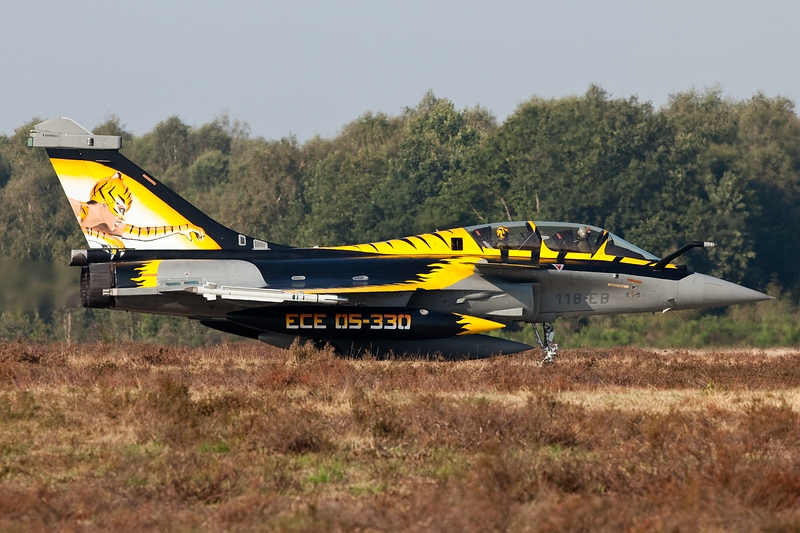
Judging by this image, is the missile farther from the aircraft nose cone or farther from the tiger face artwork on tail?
the aircraft nose cone

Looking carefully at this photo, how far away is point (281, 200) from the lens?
59.9 meters

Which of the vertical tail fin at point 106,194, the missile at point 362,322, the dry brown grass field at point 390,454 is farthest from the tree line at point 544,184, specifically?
the dry brown grass field at point 390,454

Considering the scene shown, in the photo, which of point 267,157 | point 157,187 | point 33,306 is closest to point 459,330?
point 157,187

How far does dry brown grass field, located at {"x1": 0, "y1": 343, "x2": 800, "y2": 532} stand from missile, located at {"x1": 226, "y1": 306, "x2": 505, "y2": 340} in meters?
2.88

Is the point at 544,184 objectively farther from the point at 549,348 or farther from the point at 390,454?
the point at 390,454

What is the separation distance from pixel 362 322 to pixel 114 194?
16.5 ft

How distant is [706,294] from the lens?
18484 millimetres

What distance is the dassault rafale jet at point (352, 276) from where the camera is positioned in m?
→ 17.2

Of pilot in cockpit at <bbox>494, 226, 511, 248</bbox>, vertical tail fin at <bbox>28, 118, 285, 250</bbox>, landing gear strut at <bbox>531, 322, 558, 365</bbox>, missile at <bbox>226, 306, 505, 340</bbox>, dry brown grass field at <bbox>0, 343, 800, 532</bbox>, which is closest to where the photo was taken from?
dry brown grass field at <bbox>0, 343, 800, 532</bbox>

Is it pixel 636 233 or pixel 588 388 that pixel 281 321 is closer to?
pixel 588 388

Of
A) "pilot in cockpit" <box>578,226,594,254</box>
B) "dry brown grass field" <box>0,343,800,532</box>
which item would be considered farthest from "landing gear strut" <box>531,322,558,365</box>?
"dry brown grass field" <box>0,343,800,532</box>

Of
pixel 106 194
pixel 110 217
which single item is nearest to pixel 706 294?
pixel 110 217

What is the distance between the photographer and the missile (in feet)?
56.3

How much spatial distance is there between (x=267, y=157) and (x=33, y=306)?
36775mm
